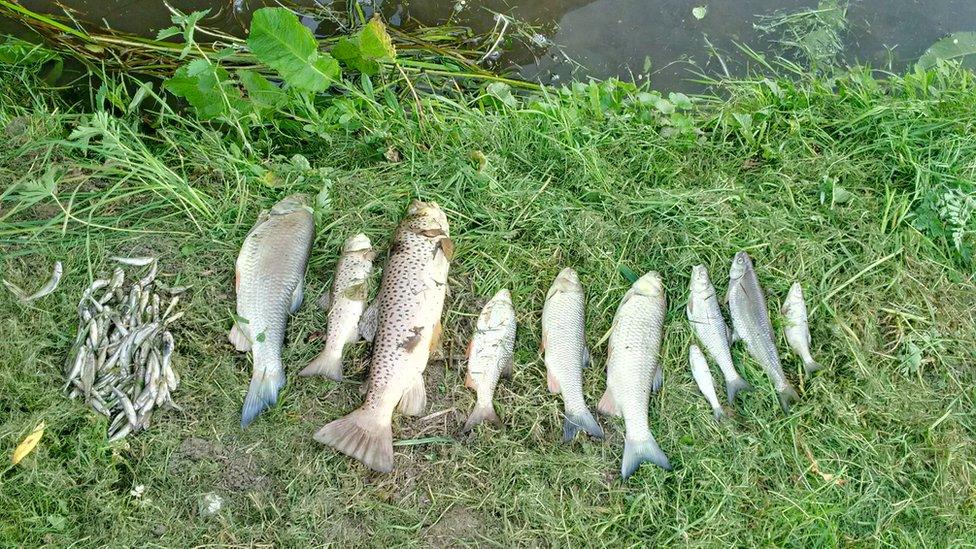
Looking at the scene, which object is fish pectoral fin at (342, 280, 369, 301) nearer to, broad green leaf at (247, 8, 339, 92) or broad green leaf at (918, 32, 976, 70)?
broad green leaf at (247, 8, 339, 92)

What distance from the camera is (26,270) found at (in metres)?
3.62

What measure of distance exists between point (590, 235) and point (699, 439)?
1.28 m

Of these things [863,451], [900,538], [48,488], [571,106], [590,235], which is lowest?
[48,488]

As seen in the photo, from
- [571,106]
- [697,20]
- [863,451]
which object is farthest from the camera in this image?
[697,20]

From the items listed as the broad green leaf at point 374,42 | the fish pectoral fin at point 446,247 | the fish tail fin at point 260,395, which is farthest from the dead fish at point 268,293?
the broad green leaf at point 374,42

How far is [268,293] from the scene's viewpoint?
11.5 ft

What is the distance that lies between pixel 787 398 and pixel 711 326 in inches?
21.3

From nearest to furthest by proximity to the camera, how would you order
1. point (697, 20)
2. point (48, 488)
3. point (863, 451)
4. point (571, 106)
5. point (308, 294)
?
point (48, 488) < point (863, 451) < point (308, 294) < point (571, 106) < point (697, 20)

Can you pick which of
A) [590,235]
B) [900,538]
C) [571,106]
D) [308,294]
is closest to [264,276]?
[308,294]

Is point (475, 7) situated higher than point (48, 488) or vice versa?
point (475, 7)

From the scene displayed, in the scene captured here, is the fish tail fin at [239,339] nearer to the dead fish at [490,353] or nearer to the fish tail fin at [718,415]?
the dead fish at [490,353]

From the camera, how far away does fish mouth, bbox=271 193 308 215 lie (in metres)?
3.77

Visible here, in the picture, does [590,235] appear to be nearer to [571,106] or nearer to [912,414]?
[571,106]

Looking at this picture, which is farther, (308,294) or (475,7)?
(475,7)
